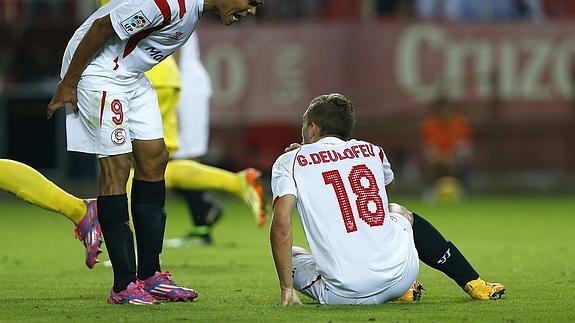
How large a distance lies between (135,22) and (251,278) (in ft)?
7.92

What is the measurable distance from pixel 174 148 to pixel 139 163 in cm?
256

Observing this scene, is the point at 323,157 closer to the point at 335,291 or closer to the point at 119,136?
the point at 335,291

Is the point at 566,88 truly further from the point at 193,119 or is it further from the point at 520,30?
the point at 193,119

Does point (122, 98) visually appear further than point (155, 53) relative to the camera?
No

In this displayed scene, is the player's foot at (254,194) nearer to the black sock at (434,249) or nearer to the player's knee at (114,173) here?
Answer: the player's knee at (114,173)

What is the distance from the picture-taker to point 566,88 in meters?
22.7

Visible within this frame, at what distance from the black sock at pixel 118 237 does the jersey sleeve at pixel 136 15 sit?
34.7 inches

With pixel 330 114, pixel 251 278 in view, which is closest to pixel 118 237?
pixel 330 114

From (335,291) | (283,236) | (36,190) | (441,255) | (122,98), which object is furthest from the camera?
(36,190)

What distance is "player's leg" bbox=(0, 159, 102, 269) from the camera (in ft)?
26.1

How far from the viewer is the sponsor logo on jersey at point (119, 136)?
714cm

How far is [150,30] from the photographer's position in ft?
23.7

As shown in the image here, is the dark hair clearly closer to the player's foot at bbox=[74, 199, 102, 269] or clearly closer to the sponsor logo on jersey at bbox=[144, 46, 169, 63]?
the sponsor logo on jersey at bbox=[144, 46, 169, 63]

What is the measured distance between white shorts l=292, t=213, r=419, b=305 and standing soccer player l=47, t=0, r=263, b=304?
701 millimetres
